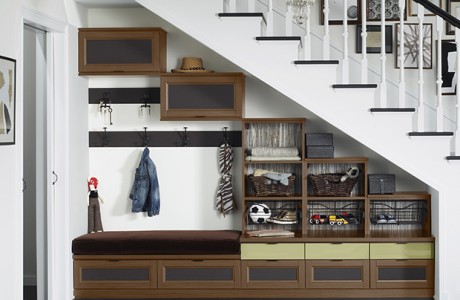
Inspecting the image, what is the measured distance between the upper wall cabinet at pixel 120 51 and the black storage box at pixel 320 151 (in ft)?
4.69

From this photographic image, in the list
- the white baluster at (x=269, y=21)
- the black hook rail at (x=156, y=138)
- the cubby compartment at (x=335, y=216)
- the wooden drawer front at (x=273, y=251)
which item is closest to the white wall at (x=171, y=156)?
the black hook rail at (x=156, y=138)

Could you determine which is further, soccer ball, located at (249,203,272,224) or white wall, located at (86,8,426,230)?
white wall, located at (86,8,426,230)

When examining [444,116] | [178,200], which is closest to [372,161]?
[444,116]

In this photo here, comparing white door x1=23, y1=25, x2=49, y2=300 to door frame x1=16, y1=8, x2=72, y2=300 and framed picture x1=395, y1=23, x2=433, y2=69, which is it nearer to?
door frame x1=16, y1=8, x2=72, y2=300

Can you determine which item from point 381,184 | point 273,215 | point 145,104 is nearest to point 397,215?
point 381,184

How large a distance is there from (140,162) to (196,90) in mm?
834

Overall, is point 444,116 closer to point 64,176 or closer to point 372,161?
point 372,161

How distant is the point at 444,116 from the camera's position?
282 inches

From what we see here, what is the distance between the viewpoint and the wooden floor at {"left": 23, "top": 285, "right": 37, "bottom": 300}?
6.66 m

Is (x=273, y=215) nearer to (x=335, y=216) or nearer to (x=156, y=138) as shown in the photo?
(x=335, y=216)

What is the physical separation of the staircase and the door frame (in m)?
1.12

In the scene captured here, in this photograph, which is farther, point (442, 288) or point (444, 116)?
point (444, 116)

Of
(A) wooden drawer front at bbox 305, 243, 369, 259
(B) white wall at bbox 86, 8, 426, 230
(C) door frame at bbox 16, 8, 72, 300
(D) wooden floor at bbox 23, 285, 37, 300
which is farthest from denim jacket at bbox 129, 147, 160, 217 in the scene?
(A) wooden drawer front at bbox 305, 243, 369, 259

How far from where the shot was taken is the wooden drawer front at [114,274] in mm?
6828
